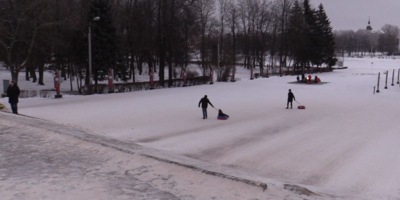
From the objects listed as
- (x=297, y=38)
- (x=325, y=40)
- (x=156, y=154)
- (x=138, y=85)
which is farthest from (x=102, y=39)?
(x=325, y=40)

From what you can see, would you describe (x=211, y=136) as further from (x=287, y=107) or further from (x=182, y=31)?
(x=182, y=31)

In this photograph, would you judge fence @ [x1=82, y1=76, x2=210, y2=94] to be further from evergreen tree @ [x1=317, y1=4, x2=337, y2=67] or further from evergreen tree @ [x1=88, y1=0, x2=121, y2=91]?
evergreen tree @ [x1=317, y1=4, x2=337, y2=67]

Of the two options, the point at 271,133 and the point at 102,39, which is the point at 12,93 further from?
the point at 102,39

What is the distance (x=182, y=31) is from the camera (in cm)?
4084

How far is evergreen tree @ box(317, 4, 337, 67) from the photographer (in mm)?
72500

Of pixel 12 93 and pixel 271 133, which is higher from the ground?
pixel 12 93

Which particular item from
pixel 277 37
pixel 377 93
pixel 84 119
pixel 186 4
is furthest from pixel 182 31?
pixel 277 37

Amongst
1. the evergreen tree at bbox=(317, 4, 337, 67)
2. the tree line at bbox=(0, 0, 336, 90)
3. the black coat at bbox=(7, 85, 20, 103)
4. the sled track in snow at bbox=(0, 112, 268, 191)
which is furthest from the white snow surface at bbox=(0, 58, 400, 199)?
the evergreen tree at bbox=(317, 4, 337, 67)

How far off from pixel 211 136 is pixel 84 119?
6787mm

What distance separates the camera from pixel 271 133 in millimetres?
16156

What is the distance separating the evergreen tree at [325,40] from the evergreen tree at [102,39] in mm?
47410

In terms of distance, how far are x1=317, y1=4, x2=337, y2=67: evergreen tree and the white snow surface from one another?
155 ft

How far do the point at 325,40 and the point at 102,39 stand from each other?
5158 centimetres

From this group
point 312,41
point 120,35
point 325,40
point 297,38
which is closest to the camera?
point 120,35
